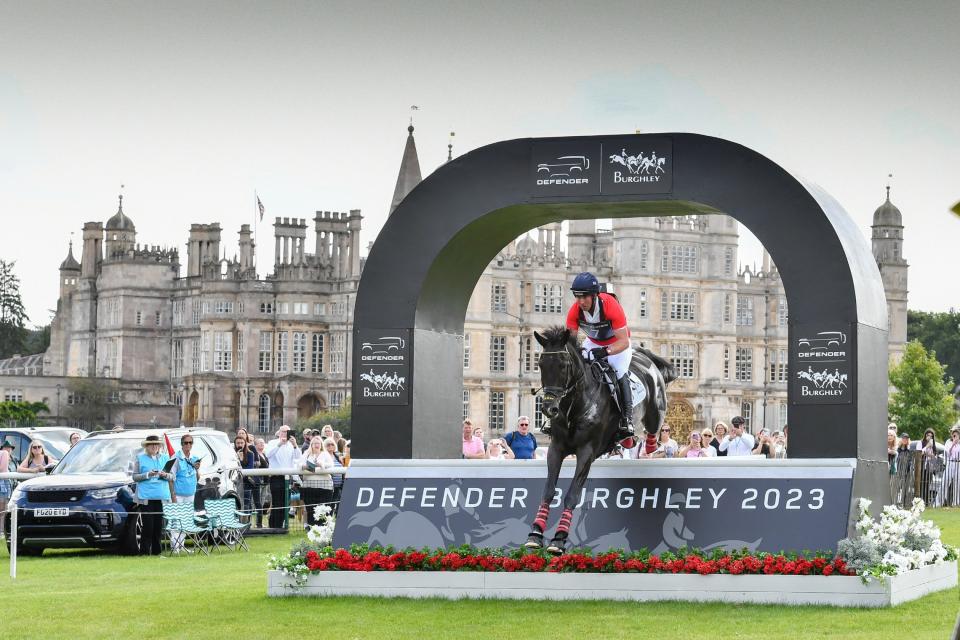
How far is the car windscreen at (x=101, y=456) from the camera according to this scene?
21675 millimetres

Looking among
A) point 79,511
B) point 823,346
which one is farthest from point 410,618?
point 79,511

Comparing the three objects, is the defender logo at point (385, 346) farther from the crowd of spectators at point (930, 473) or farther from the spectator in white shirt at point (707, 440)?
the crowd of spectators at point (930, 473)

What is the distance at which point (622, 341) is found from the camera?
13805mm

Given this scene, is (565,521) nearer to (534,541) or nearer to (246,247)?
(534,541)

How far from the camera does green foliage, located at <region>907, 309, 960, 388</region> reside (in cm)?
12112

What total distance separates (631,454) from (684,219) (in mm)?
86976

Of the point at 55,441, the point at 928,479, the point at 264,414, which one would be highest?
the point at 264,414

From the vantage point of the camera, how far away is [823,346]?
1388 cm

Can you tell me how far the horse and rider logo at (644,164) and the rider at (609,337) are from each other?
1298mm

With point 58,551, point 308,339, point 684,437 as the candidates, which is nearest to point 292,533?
point 58,551

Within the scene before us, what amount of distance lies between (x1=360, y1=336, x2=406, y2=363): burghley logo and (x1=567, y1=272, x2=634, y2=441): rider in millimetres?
2056

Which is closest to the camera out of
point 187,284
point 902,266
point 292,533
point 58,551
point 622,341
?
point 622,341

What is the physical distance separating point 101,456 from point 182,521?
6.85ft

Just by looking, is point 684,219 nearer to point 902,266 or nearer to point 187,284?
point 902,266
